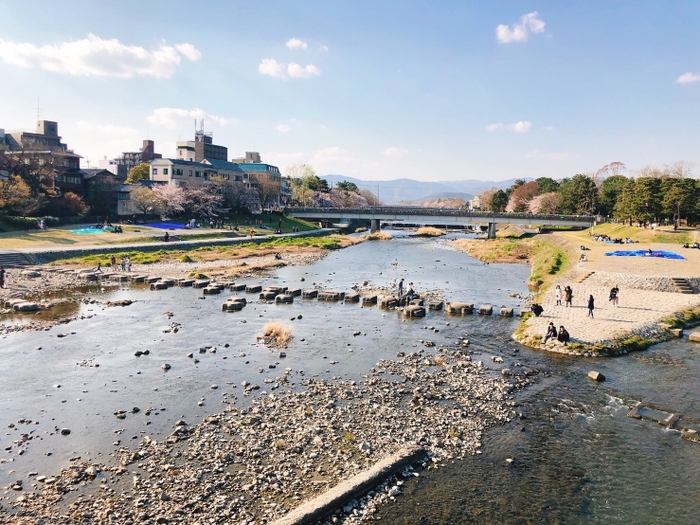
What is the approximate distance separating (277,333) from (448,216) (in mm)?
91555

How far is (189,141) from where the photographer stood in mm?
143000

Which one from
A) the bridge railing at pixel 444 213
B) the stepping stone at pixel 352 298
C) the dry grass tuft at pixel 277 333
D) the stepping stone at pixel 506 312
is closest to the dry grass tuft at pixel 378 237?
the bridge railing at pixel 444 213

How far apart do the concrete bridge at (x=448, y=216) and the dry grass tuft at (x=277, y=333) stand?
84723 mm

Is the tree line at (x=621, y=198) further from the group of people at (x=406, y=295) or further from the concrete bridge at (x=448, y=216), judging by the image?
the group of people at (x=406, y=295)

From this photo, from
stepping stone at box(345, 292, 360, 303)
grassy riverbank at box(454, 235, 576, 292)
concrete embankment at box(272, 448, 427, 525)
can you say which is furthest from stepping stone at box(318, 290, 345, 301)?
concrete embankment at box(272, 448, 427, 525)

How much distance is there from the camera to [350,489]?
14.5 metres

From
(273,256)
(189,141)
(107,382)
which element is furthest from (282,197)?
(107,382)

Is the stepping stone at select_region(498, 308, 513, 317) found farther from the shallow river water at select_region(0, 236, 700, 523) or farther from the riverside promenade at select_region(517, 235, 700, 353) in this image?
the riverside promenade at select_region(517, 235, 700, 353)

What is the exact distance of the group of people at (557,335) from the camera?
28.3 meters

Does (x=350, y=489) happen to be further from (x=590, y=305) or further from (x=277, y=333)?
(x=590, y=305)

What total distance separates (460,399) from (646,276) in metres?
30.7

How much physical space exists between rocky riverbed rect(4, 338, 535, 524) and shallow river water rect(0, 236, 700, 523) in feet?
2.72

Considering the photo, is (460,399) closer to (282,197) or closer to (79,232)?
(79,232)

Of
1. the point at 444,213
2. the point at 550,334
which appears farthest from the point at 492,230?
the point at 550,334
